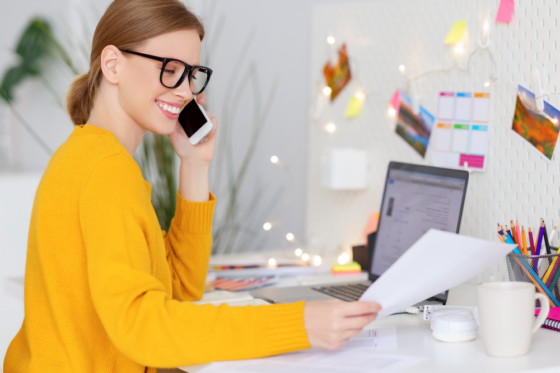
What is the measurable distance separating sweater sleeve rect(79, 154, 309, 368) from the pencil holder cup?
1.35 feet

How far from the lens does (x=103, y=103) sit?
1020mm

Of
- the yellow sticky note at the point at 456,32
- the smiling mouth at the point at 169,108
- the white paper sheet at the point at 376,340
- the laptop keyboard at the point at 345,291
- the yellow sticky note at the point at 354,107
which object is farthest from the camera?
the yellow sticky note at the point at 354,107

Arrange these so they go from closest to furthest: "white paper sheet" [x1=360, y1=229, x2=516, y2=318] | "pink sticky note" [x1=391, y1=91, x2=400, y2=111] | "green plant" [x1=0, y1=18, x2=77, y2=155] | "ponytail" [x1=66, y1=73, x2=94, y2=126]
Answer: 1. "white paper sheet" [x1=360, y1=229, x2=516, y2=318]
2. "ponytail" [x1=66, y1=73, x2=94, y2=126]
3. "pink sticky note" [x1=391, y1=91, x2=400, y2=111]
4. "green plant" [x1=0, y1=18, x2=77, y2=155]

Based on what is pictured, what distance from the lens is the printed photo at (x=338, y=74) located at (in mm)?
1777

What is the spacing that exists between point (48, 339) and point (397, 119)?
40.9 inches

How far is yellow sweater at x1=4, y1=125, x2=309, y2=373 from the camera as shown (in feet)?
2.65

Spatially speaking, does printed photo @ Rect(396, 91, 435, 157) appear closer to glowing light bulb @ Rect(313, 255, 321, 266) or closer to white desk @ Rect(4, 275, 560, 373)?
glowing light bulb @ Rect(313, 255, 321, 266)

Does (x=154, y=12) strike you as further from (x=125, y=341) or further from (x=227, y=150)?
(x=227, y=150)

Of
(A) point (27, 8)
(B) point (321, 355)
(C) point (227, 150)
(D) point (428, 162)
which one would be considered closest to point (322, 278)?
(D) point (428, 162)

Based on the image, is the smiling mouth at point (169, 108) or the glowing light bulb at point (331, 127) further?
the glowing light bulb at point (331, 127)

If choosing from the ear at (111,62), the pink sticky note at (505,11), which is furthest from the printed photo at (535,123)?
the ear at (111,62)

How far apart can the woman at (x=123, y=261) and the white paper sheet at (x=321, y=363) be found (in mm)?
18

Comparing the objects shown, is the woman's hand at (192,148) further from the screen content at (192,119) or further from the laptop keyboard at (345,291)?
the laptop keyboard at (345,291)

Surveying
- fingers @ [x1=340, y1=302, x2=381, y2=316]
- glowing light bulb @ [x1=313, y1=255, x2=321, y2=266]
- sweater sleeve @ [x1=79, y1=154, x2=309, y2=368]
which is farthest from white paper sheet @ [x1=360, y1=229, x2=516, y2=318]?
glowing light bulb @ [x1=313, y1=255, x2=321, y2=266]
